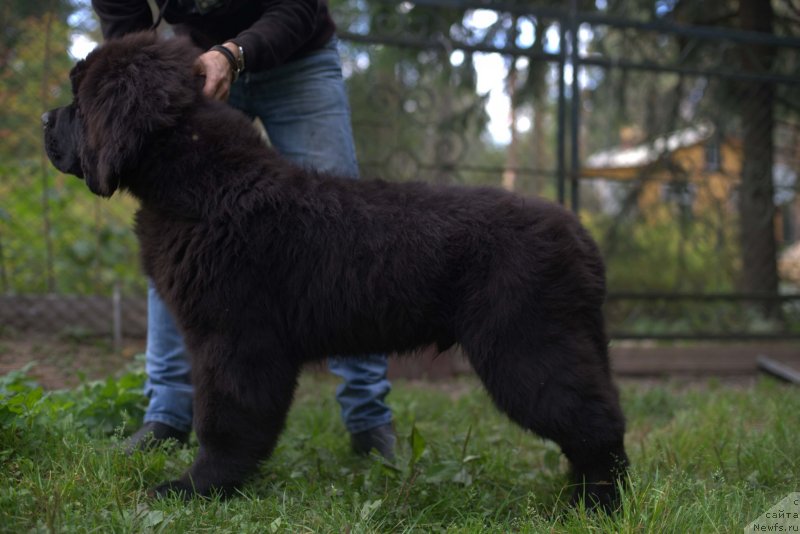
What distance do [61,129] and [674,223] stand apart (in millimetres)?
5650

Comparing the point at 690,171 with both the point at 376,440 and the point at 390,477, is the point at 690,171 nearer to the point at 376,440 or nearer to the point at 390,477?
the point at 376,440

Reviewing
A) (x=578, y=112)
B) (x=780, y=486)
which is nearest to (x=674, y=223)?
(x=578, y=112)

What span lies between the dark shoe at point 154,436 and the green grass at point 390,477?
0.31 ft

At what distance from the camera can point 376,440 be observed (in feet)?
10.6

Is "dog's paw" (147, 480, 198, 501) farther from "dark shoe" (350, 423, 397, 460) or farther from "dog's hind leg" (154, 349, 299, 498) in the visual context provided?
"dark shoe" (350, 423, 397, 460)

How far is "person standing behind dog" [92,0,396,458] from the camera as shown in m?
3.01

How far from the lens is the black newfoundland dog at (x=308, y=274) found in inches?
93.8

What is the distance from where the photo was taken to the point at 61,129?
8.54 ft

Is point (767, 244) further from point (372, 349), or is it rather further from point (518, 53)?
point (372, 349)

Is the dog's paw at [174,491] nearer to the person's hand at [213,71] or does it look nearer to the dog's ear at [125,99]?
the dog's ear at [125,99]

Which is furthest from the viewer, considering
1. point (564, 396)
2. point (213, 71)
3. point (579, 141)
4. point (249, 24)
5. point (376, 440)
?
point (579, 141)

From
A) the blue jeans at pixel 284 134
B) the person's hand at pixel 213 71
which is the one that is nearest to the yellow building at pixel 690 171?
the blue jeans at pixel 284 134

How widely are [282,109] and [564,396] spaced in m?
1.77

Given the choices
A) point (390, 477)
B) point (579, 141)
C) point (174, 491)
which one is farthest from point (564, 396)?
point (579, 141)
